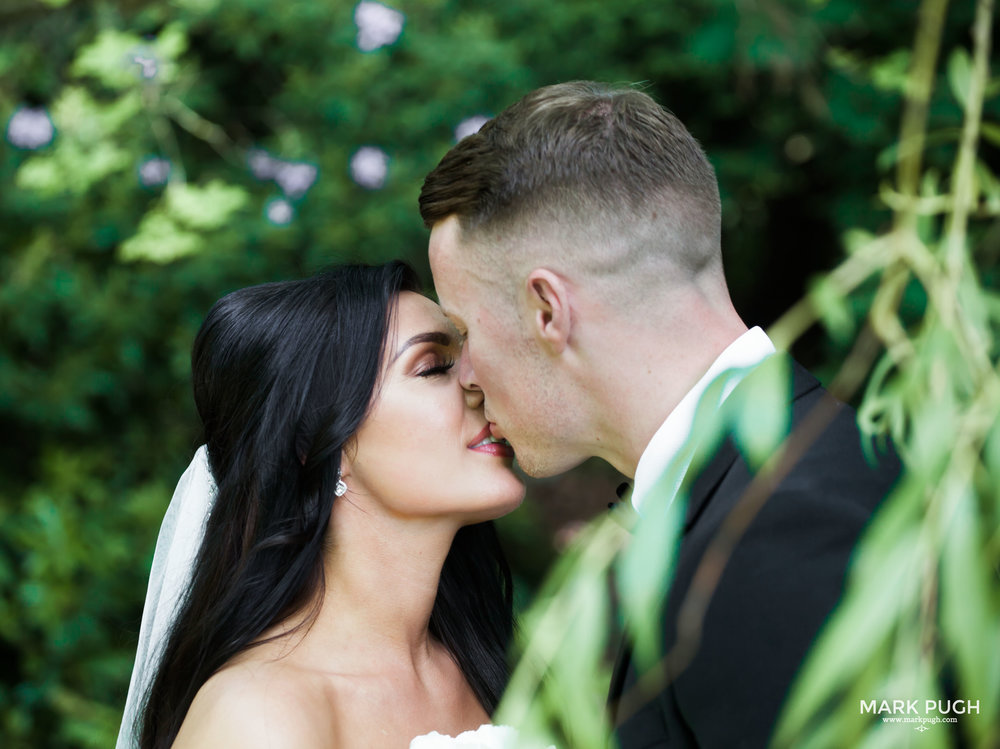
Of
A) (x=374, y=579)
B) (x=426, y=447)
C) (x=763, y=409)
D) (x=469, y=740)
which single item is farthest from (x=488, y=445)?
(x=763, y=409)

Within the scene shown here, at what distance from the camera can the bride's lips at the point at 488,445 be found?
7.32ft

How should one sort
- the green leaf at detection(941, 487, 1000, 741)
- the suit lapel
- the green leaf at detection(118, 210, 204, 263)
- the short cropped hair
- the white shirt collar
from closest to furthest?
1. the green leaf at detection(941, 487, 1000, 741)
2. the suit lapel
3. the white shirt collar
4. the short cropped hair
5. the green leaf at detection(118, 210, 204, 263)

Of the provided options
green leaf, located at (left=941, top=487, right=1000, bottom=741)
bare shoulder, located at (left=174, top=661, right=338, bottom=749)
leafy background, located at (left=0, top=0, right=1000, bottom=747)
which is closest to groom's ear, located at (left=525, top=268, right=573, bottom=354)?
bare shoulder, located at (left=174, top=661, right=338, bottom=749)

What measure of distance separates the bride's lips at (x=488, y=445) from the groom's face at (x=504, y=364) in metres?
0.11

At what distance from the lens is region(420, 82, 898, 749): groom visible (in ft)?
5.08

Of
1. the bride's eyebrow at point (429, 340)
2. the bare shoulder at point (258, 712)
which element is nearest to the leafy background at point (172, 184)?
the bride's eyebrow at point (429, 340)

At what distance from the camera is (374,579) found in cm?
231

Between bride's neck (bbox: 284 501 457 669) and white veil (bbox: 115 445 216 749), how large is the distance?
0.41 metres

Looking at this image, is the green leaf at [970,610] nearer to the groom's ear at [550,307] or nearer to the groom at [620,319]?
the groom at [620,319]

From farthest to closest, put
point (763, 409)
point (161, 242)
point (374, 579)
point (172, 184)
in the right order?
point (172, 184) → point (161, 242) → point (374, 579) → point (763, 409)

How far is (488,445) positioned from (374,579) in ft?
1.37

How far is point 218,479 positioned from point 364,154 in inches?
80.4

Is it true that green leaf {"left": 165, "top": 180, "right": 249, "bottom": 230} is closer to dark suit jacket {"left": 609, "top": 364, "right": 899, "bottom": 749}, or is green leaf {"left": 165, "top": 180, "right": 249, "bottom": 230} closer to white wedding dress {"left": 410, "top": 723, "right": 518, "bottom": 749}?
white wedding dress {"left": 410, "top": 723, "right": 518, "bottom": 749}

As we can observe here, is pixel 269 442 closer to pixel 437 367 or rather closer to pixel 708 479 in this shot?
pixel 437 367
